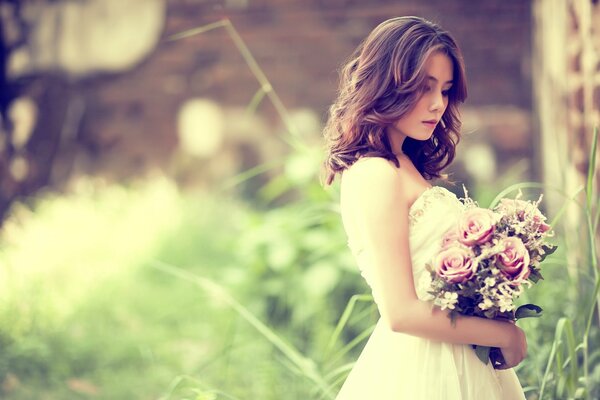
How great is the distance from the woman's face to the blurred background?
1909 mm

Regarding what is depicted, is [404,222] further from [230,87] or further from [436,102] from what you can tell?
[230,87]

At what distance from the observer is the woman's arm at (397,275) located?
1.76 metres

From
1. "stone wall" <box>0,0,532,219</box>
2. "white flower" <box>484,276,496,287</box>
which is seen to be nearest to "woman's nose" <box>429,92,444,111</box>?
"white flower" <box>484,276,496,287</box>

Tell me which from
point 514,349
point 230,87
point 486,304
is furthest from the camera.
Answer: point 230,87

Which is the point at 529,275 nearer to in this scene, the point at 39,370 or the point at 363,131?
the point at 363,131

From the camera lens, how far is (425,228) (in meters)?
1.84

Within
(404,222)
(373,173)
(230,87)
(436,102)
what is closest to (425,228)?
(404,222)

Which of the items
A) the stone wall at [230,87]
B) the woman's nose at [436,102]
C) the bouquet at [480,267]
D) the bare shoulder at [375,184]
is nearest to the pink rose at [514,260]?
the bouquet at [480,267]

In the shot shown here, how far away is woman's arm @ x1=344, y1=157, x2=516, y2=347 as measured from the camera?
1.76 m

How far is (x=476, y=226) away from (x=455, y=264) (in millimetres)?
100

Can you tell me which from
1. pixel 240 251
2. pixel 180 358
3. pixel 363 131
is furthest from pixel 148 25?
pixel 363 131

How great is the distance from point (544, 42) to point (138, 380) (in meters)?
3.15

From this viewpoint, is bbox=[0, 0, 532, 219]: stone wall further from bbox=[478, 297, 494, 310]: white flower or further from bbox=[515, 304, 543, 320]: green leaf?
bbox=[478, 297, 494, 310]: white flower

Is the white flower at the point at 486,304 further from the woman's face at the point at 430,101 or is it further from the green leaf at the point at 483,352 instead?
the woman's face at the point at 430,101
